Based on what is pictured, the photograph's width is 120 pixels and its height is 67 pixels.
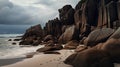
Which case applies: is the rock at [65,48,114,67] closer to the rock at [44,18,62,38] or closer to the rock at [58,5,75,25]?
the rock at [58,5,75,25]

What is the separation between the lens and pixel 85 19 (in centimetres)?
4791

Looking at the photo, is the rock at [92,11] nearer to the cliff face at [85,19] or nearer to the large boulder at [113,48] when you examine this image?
the cliff face at [85,19]

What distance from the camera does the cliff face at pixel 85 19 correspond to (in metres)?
40.1

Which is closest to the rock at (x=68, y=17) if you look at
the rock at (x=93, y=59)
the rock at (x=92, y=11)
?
the rock at (x=92, y=11)

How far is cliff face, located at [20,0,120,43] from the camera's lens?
4012cm

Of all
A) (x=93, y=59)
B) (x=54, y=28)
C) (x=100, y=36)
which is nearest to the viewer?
(x=93, y=59)

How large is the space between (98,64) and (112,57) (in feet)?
6.41

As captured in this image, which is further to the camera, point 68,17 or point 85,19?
point 68,17

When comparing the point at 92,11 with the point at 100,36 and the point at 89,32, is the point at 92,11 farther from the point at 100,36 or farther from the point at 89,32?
the point at 100,36

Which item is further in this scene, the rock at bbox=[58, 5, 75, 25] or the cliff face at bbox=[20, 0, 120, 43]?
the rock at bbox=[58, 5, 75, 25]

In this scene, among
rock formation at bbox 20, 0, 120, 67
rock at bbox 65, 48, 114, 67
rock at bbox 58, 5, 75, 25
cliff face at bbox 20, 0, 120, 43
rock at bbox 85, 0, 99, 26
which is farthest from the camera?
rock at bbox 58, 5, 75, 25

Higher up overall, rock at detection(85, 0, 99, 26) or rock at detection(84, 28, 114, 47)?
rock at detection(85, 0, 99, 26)

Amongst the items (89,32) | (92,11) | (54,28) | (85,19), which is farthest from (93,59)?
(54,28)

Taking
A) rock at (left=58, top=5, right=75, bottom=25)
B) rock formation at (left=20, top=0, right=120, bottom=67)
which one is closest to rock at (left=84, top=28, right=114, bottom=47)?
rock formation at (left=20, top=0, right=120, bottom=67)
